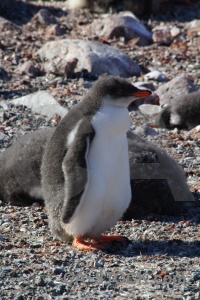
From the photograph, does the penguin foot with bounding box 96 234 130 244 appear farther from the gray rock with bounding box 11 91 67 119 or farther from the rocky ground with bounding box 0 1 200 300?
the gray rock with bounding box 11 91 67 119

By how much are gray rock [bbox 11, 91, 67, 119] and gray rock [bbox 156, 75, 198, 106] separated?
1.47 metres

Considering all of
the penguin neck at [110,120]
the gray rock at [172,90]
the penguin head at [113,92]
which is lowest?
the gray rock at [172,90]

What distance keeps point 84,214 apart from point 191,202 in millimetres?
1335

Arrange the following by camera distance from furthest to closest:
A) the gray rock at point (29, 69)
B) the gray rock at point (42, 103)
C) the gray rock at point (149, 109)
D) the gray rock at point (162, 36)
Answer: the gray rock at point (162, 36), the gray rock at point (29, 69), the gray rock at point (149, 109), the gray rock at point (42, 103)

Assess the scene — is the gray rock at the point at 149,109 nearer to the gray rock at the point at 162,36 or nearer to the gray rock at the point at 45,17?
the gray rock at the point at 162,36

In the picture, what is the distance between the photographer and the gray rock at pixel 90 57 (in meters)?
9.95

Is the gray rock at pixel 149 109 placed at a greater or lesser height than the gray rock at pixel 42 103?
lesser

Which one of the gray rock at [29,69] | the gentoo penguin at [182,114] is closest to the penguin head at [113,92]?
the gentoo penguin at [182,114]

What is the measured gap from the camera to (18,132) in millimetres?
7828

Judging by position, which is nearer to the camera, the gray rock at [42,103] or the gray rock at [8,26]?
the gray rock at [42,103]

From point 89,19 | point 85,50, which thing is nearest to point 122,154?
point 85,50

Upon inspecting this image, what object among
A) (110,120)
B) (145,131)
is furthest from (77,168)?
(145,131)

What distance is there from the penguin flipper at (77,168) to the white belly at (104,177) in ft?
0.18

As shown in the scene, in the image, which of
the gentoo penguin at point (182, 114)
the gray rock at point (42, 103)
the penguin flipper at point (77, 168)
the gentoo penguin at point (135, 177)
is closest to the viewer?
the penguin flipper at point (77, 168)
